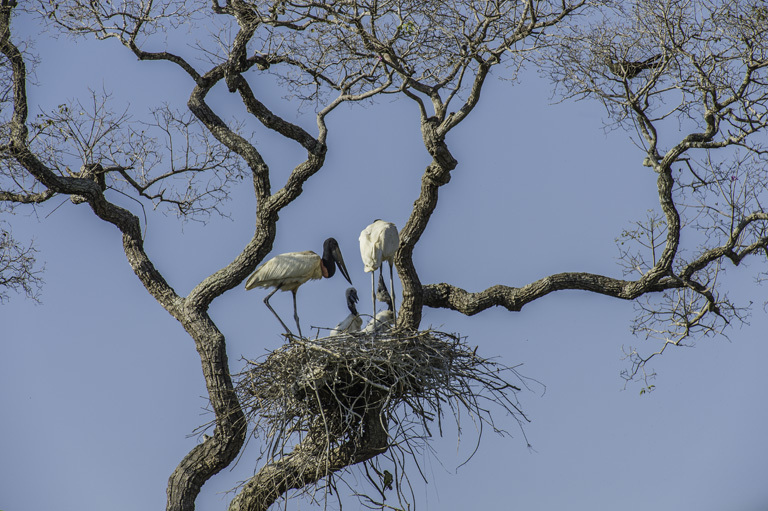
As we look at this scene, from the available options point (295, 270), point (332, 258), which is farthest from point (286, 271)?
point (332, 258)

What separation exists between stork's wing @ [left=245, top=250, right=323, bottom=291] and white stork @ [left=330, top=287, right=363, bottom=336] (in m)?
0.48

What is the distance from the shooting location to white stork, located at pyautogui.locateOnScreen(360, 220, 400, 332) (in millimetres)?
11078

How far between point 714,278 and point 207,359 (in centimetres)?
511

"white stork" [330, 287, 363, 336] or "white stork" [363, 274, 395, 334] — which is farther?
"white stork" [330, 287, 363, 336]

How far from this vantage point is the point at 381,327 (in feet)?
35.4

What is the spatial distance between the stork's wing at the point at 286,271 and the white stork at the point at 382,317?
0.82 m

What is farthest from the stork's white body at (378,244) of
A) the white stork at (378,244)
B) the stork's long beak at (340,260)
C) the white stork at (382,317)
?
the stork's long beak at (340,260)

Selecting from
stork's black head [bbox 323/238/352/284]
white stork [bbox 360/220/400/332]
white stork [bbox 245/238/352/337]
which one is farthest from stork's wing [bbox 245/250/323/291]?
white stork [bbox 360/220/400/332]

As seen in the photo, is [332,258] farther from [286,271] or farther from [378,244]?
[378,244]

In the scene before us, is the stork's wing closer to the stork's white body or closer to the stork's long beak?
the stork's long beak

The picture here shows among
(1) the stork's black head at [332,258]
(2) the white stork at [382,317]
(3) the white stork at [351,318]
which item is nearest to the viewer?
(2) the white stork at [382,317]

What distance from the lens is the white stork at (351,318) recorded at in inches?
435

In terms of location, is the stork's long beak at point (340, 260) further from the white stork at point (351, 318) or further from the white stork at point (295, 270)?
the white stork at point (351, 318)

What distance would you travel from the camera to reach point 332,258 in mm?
12102
